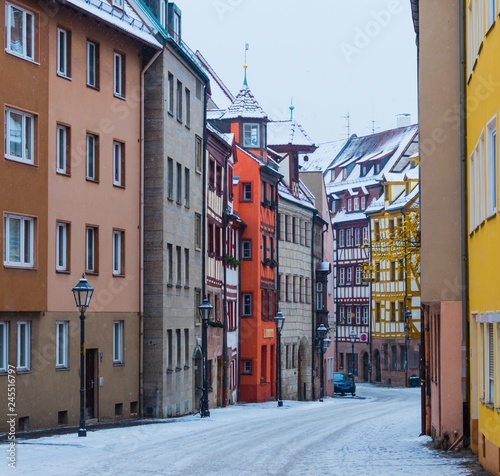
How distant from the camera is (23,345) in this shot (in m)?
31.5

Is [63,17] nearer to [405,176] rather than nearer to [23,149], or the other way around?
[23,149]

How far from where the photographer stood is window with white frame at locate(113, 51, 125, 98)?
3809 cm

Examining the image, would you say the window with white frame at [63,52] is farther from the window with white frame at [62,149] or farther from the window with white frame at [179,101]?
the window with white frame at [179,101]

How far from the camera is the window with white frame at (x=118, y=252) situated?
126ft

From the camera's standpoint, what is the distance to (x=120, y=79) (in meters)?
38.5

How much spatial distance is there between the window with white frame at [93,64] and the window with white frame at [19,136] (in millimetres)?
4632

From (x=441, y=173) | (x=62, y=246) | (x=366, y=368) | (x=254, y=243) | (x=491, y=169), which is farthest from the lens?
(x=366, y=368)

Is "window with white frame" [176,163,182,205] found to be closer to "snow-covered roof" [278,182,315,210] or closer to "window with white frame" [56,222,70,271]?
"window with white frame" [56,222,70,271]

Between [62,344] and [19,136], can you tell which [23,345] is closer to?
[62,344]

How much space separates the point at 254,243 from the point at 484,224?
44033mm

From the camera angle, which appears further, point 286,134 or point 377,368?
point 377,368

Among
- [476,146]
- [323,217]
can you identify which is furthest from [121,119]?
[323,217]

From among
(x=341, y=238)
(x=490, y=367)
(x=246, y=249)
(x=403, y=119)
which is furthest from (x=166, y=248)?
(x=403, y=119)

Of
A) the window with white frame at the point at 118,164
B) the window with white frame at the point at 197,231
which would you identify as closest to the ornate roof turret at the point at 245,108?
the window with white frame at the point at 197,231
